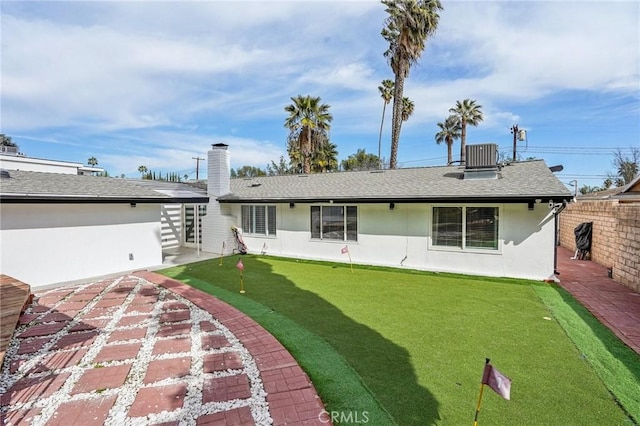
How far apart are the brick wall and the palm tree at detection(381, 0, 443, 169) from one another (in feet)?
35.5

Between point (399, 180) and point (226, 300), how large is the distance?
8186 millimetres

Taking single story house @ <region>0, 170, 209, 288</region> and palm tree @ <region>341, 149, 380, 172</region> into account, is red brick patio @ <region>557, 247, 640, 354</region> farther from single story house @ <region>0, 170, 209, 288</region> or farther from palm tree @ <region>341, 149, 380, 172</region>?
palm tree @ <region>341, 149, 380, 172</region>

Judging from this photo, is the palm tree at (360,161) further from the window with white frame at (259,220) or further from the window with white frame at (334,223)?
the window with white frame at (334,223)

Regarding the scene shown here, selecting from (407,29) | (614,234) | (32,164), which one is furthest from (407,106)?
(32,164)

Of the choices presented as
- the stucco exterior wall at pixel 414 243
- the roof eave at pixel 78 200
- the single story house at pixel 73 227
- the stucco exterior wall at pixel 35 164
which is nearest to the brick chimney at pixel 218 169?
the stucco exterior wall at pixel 414 243

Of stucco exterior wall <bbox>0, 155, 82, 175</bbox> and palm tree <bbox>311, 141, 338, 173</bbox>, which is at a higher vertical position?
palm tree <bbox>311, 141, 338, 173</bbox>

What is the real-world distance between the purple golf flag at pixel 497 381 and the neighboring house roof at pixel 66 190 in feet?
34.9

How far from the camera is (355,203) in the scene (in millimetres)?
11594

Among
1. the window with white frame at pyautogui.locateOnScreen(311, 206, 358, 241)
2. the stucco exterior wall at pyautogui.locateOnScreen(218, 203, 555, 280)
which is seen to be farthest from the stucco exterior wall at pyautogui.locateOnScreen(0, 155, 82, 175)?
the window with white frame at pyautogui.locateOnScreen(311, 206, 358, 241)

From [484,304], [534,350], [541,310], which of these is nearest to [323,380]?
[534,350]

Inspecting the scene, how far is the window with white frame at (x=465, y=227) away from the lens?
9.70 metres

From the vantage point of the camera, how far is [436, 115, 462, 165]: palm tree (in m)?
35.1

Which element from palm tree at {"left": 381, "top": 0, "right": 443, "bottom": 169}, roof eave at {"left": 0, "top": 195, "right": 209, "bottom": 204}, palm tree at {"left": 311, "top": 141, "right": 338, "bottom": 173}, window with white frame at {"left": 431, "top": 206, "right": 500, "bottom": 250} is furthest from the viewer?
palm tree at {"left": 311, "top": 141, "right": 338, "bottom": 173}

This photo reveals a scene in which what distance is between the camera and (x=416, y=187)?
1113 centimetres
